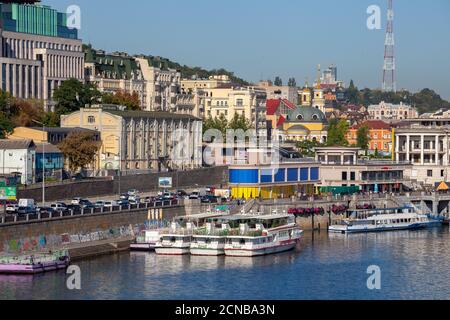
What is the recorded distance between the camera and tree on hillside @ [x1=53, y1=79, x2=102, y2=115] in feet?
376

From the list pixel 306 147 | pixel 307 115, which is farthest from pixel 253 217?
pixel 307 115

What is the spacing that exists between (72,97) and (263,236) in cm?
4314

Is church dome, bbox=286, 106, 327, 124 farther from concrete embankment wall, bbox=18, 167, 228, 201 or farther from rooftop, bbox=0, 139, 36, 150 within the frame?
rooftop, bbox=0, 139, 36, 150

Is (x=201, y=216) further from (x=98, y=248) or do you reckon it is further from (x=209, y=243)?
(x=98, y=248)

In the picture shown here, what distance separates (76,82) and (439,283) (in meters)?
59.1

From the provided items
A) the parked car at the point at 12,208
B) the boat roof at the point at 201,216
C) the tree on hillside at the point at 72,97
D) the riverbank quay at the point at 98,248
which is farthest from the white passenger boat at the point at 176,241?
the tree on hillside at the point at 72,97

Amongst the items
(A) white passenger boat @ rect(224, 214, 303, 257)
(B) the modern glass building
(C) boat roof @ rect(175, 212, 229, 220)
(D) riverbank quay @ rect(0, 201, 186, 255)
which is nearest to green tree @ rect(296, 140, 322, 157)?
(B) the modern glass building

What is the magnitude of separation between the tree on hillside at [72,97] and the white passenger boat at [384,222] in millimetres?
31441

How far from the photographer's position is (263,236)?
247 ft

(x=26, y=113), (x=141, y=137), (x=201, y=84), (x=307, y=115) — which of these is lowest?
(x=141, y=137)

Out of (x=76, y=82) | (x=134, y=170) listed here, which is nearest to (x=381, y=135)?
(x=76, y=82)

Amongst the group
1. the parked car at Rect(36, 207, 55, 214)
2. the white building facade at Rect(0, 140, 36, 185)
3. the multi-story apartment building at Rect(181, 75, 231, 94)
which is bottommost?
the parked car at Rect(36, 207, 55, 214)

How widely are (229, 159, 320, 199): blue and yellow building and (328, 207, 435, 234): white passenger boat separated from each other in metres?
6.74
